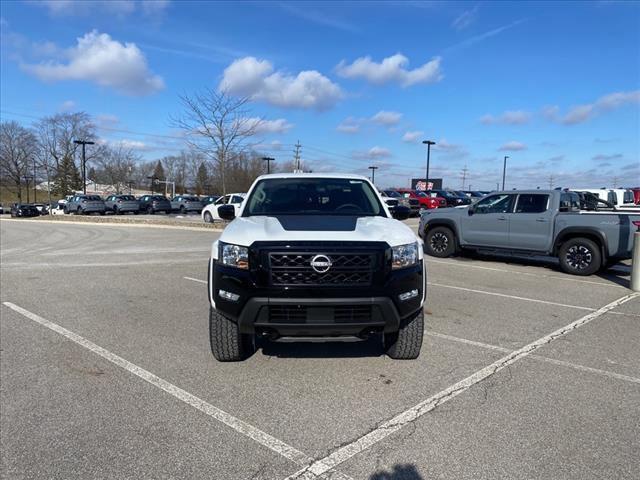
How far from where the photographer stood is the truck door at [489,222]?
10820mm

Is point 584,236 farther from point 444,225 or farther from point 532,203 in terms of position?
point 444,225

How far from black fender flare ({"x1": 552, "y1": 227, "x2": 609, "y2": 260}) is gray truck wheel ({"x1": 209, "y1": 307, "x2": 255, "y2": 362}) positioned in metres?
8.00

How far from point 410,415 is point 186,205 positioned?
133 feet

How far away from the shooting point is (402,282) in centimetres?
376

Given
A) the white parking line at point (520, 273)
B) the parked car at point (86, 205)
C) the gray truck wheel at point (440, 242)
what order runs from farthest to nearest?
the parked car at point (86, 205) → the gray truck wheel at point (440, 242) → the white parking line at point (520, 273)

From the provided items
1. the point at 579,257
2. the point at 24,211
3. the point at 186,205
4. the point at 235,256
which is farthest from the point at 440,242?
the point at 24,211

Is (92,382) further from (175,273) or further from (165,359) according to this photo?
(175,273)

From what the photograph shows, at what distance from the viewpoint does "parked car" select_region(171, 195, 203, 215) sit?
41.8 m

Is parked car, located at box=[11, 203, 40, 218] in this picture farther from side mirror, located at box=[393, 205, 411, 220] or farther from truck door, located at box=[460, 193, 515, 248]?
side mirror, located at box=[393, 205, 411, 220]

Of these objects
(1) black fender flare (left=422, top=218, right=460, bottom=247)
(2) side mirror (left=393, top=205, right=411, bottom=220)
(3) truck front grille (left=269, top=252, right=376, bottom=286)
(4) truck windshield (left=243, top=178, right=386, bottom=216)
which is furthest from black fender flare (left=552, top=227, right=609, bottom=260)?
(3) truck front grille (left=269, top=252, right=376, bottom=286)

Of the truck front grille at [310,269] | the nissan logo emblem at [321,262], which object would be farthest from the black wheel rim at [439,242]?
the nissan logo emblem at [321,262]

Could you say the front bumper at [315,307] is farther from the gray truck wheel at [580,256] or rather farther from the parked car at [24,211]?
the parked car at [24,211]

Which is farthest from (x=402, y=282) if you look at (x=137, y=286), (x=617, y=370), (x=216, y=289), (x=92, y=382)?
(x=137, y=286)

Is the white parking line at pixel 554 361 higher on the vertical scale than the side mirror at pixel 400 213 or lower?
lower
